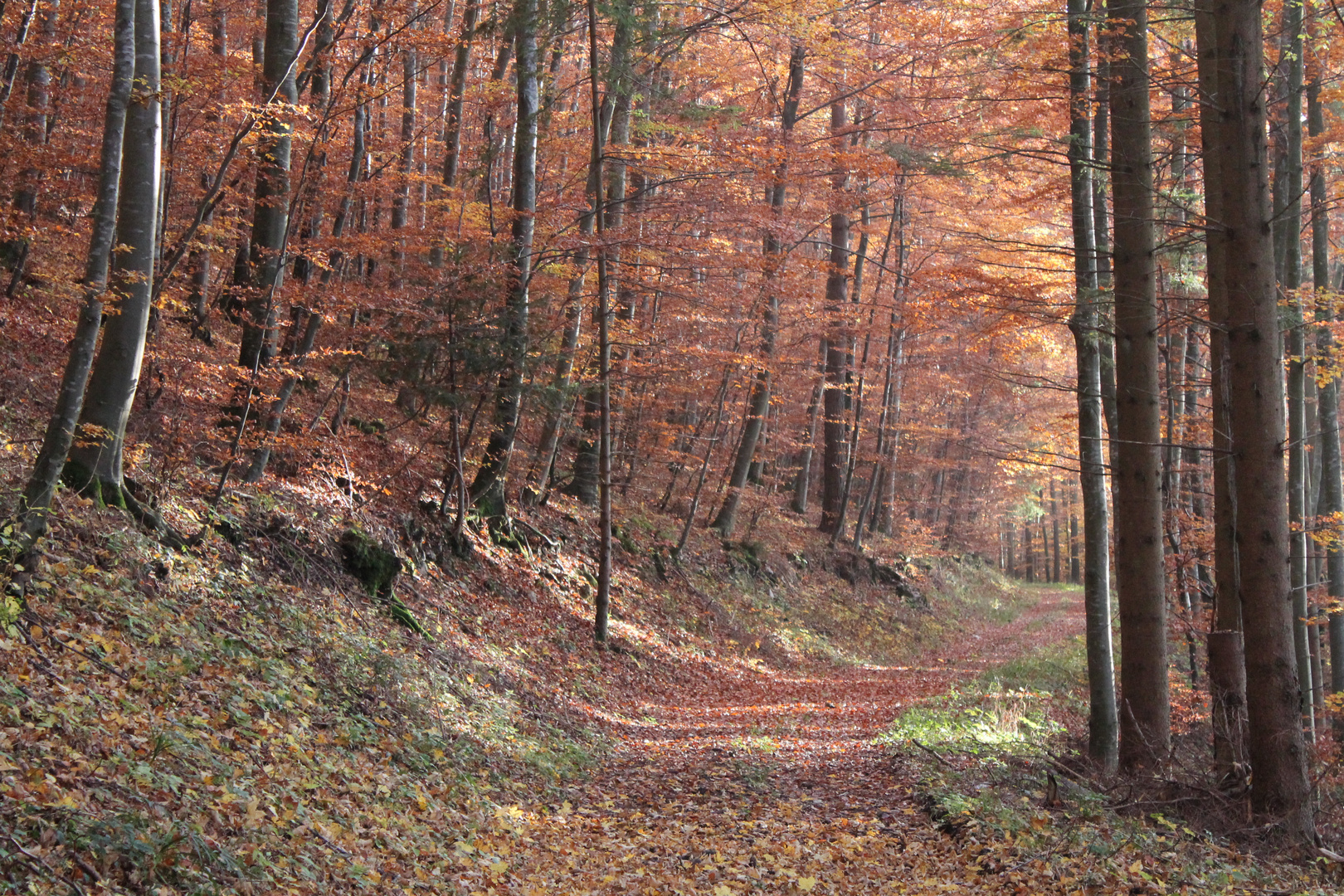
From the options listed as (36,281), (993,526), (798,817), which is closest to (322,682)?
(798,817)

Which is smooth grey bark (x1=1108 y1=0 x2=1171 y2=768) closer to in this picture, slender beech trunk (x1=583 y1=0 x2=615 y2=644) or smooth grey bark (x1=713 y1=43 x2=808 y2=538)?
slender beech trunk (x1=583 y1=0 x2=615 y2=644)

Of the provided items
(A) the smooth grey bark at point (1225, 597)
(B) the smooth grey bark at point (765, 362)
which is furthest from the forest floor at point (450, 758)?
(B) the smooth grey bark at point (765, 362)

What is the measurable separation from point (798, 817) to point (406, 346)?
21.5 feet

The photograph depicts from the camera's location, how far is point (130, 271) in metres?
6.53

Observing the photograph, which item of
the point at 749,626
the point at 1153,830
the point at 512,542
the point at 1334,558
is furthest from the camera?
the point at 749,626

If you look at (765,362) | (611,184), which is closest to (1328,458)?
(765,362)

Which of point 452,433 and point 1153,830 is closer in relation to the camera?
point 1153,830

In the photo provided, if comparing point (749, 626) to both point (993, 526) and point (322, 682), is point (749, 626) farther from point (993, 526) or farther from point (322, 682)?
point (993, 526)

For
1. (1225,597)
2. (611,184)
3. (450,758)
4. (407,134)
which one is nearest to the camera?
(1225,597)

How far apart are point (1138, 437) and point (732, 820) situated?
438 cm

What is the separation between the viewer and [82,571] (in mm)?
6195

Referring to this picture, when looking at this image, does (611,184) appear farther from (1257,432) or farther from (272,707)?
(1257,432)

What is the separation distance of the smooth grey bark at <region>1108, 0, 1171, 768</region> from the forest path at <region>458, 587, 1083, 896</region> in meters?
2.03

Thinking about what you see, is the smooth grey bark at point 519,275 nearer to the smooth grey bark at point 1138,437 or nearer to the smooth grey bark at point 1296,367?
the smooth grey bark at point 1138,437
